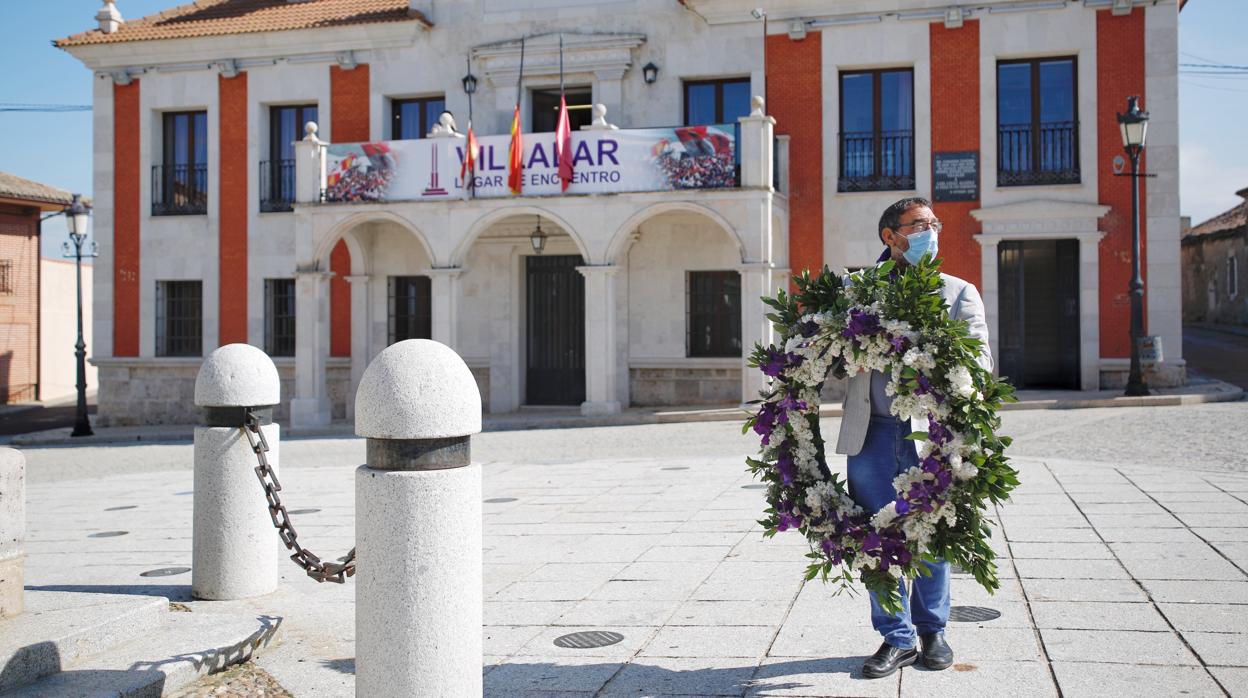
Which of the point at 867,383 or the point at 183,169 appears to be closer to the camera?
the point at 867,383

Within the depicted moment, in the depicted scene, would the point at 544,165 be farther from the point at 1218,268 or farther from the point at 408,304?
the point at 1218,268

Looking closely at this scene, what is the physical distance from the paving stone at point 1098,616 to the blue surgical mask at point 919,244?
1.91 metres

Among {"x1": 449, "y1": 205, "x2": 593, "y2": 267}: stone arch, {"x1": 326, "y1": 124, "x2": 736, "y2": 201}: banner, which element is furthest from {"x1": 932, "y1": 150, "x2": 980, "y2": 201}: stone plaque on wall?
{"x1": 449, "y1": 205, "x2": 593, "y2": 267}: stone arch

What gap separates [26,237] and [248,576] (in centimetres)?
3239

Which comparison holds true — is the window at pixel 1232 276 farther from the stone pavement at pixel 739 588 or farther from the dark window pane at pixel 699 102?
the stone pavement at pixel 739 588

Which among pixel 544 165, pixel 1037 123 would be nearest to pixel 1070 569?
pixel 544 165

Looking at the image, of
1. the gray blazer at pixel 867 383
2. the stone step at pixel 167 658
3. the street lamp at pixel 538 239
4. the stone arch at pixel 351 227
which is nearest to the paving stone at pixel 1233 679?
the gray blazer at pixel 867 383

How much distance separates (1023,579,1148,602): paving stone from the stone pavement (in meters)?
0.02

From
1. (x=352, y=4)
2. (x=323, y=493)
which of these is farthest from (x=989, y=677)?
(x=352, y=4)

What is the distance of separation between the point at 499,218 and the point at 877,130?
7577mm

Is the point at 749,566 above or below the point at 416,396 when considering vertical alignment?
below

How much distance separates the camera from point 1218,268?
127ft

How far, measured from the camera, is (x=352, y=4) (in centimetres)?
2438

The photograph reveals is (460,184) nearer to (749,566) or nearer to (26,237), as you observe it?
(749,566)
